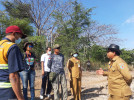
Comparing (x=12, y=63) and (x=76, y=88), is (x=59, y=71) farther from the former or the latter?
(x=12, y=63)

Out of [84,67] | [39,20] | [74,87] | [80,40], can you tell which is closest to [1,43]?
[74,87]

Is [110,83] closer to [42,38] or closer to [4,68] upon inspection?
[4,68]

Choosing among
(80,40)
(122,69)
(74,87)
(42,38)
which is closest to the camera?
(122,69)

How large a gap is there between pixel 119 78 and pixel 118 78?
0.02 m

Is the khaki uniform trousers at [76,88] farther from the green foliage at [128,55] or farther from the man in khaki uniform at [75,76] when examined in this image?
the green foliage at [128,55]

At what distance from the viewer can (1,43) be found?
1570 mm

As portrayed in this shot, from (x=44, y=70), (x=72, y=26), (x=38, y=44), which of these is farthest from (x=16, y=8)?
(x=44, y=70)

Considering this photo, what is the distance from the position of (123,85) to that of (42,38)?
509 inches

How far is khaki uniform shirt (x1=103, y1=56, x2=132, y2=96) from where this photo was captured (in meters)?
2.43

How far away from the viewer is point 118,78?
101 inches

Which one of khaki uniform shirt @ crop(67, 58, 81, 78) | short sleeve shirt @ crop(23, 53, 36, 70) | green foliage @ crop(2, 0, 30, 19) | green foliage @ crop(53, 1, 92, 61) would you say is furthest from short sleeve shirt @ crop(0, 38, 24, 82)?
green foliage @ crop(2, 0, 30, 19)

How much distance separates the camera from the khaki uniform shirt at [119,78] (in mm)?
2432

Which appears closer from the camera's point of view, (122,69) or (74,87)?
(122,69)

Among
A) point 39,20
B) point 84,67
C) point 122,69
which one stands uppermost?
point 39,20
